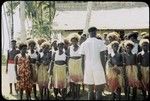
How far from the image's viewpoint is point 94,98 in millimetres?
7641

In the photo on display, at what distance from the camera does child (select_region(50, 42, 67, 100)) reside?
27.7ft

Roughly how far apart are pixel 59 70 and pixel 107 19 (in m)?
12.9

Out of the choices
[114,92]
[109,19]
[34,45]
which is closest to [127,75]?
[114,92]

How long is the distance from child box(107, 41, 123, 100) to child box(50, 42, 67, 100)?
3.14 feet

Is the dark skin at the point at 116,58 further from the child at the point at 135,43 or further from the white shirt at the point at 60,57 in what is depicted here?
the white shirt at the point at 60,57

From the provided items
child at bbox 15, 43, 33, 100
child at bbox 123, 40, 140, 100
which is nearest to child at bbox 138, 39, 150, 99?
child at bbox 123, 40, 140, 100

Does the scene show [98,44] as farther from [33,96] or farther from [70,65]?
[33,96]

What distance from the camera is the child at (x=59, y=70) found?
845 cm

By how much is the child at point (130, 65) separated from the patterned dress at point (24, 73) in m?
1.97

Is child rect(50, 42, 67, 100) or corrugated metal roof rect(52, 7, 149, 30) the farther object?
corrugated metal roof rect(52, 7, 149, 30)

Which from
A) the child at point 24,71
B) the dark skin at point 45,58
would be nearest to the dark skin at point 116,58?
the dark skin at point 45,58

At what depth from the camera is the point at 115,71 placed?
326 inches

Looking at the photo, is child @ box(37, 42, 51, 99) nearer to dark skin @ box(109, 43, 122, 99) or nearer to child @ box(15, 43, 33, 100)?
child @ box(15, 43, 33, 100)

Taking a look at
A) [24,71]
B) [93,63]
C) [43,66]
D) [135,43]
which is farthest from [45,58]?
[135,43]
